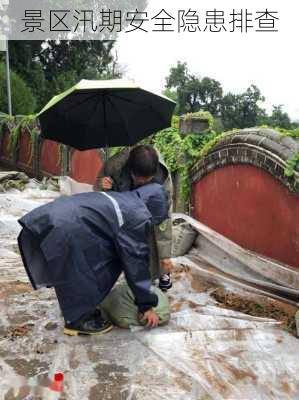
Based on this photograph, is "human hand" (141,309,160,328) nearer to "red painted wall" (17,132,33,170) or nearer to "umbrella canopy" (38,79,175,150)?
"umbrella canopy" (38,79,175,150)

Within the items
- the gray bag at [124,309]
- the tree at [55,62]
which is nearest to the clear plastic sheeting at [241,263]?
the gray bag at [124,309]

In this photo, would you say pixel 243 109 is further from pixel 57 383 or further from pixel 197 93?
pixel 57 383

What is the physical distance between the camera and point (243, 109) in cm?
4466

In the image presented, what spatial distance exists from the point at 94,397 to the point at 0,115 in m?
18.0

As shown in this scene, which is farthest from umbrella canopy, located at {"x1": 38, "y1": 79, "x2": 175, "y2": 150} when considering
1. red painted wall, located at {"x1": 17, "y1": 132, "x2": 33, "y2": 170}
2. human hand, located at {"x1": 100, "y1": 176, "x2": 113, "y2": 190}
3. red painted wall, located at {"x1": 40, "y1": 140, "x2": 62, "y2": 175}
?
red painted wall, located at {"x1": 17, "y1": 132, "x2": 33, "y2": 170}

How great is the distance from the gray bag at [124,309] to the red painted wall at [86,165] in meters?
6.78

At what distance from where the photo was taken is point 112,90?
3.64m

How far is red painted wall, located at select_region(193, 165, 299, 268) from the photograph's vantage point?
4203 mm

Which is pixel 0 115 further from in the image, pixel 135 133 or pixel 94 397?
pixel 94 397

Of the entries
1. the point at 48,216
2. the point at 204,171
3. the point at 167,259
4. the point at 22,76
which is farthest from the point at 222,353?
the point at 22,76

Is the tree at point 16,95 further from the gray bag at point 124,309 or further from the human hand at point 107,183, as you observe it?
the gray bag at point 124,309

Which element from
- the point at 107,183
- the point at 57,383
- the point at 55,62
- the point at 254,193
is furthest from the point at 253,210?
the point at 55,62

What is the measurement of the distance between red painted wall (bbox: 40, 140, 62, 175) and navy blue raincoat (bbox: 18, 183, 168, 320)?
34.3 feet

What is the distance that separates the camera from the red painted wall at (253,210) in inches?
165
